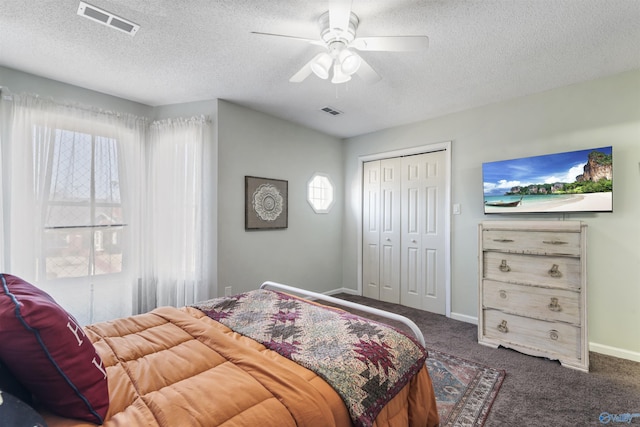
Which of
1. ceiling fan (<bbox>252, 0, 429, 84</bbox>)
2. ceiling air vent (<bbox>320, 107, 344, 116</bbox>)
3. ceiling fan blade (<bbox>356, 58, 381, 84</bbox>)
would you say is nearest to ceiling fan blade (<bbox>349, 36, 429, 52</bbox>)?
ceiling fan (<bbox>252, 0, 429, 84</bbox>)

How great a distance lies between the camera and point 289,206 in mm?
4043

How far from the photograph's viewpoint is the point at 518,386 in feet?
7.04

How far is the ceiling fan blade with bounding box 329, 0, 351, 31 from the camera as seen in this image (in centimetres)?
153

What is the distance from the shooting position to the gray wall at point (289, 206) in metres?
3.35

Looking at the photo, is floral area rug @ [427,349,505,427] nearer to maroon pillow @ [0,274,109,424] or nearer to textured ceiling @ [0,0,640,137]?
maroon pillow @ [0,274,109,424]

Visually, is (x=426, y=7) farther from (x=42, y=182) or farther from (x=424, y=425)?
(x=42, y=182)

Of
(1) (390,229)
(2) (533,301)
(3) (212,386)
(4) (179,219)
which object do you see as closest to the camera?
(3) (212,386)

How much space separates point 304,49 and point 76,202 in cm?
259

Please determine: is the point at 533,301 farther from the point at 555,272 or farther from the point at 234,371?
the point at 234,371

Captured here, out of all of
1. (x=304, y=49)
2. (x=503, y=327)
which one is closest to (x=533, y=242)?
(x=503, y=327)

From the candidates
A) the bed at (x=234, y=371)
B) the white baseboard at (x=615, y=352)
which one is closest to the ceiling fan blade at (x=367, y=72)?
the bed at (x=234, y=371)

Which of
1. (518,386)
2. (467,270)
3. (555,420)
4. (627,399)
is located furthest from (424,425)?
(467,270)

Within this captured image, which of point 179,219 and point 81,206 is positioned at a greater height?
point 81,206

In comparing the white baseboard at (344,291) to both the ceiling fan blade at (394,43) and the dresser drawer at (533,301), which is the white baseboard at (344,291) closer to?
the dresser drawer at (533,301)
